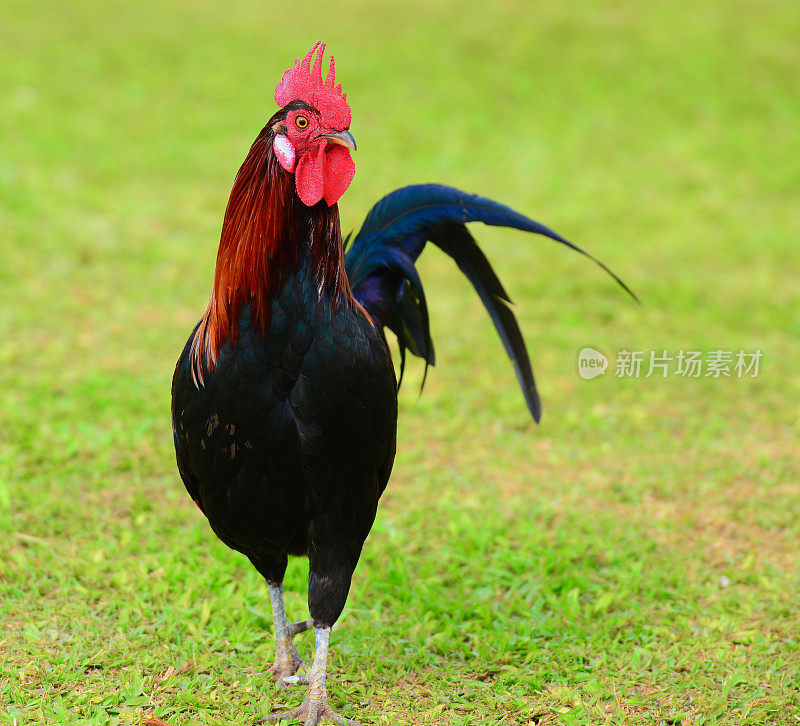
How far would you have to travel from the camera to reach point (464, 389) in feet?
21.5

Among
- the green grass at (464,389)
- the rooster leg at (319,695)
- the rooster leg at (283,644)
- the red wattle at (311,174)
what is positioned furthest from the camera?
the green grass at (464,389)

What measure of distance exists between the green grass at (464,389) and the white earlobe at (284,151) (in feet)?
6.52

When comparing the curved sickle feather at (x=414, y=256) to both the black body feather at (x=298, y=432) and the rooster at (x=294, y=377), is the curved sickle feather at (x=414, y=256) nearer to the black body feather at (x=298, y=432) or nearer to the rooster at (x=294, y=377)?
the black body feather at (x=298, y=432)

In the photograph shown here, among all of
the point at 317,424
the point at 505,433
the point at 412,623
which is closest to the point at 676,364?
the point at 505,433

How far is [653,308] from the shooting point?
7793mm

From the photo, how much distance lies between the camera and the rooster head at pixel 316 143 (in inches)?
111

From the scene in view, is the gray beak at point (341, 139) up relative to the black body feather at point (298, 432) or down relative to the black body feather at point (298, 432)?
up

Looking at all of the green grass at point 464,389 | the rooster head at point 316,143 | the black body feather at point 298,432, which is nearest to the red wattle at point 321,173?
the rooster head at point 316,143

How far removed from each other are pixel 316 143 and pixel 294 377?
0.73 m

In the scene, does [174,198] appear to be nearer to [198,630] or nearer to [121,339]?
[121,339]

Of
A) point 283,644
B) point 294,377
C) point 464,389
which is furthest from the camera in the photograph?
point 464,389

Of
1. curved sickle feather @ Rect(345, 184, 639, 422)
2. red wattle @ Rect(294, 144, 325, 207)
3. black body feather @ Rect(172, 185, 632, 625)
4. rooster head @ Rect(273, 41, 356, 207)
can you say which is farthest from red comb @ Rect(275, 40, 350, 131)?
curved sickle feather @ Rect(345, 184, 639, 422)

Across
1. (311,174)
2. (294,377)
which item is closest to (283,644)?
(294,377)

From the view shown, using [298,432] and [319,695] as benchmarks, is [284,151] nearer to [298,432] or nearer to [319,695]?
[298,432]
